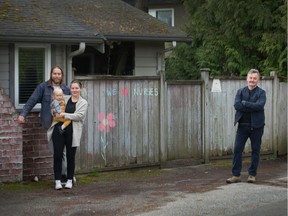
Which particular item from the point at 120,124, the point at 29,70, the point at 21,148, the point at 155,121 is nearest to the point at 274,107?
the point at 155,121

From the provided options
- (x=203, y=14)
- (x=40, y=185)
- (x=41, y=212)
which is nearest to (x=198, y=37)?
(x=203, y=14)

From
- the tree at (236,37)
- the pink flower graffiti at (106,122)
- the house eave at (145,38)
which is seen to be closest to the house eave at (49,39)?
the pink flower graffiti at (106,122)

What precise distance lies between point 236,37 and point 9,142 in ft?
32.2

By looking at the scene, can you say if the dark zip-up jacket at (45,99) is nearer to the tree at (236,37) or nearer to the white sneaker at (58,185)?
the white sneaker at (58,185)

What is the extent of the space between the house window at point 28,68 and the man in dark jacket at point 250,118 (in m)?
3.83

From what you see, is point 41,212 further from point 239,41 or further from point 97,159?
point 239,41

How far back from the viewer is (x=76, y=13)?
1484 cm

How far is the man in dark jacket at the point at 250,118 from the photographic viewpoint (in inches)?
360

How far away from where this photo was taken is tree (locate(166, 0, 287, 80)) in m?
15.8

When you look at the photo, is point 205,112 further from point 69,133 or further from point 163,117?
point 69,133

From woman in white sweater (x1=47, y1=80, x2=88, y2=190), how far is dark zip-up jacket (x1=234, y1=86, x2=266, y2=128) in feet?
8.02

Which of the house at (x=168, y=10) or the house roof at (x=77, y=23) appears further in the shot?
the house at (x=168, y=10)

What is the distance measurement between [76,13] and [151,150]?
18.2 feet

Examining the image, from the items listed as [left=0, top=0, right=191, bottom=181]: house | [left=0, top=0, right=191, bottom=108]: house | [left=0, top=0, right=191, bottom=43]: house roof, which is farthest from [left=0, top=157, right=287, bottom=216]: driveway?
[left=0, top=0, right=191, bottom=43]: house roof
